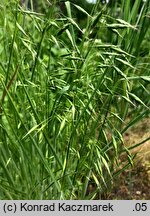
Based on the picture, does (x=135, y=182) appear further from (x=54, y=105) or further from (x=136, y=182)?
(x=54, y=105)

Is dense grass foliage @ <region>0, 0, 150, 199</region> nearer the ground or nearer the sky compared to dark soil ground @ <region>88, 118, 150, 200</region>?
nearer the sky

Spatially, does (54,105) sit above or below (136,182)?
above

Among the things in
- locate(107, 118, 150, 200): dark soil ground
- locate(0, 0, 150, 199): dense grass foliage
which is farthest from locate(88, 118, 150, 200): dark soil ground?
locate(0, 0, 150, 199): dense grass foliage

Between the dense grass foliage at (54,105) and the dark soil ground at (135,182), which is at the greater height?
the dense grass foliage at (54,105)

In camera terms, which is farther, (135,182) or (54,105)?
(135,182)

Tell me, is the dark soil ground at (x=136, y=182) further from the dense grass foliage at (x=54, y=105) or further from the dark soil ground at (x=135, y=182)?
the dense grass foliage at (x=54, y=105)

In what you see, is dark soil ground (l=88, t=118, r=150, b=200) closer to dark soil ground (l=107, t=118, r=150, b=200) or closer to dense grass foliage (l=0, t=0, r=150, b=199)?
dark soil ground (l=107, t=118, r=150, b=200)

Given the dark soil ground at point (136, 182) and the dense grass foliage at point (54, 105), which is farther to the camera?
the dark soil ground at point (136, 182)

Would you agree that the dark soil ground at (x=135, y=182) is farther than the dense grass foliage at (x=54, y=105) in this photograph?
Yes

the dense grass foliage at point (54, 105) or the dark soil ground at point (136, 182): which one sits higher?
the dense grass foliage at point (54, 105)

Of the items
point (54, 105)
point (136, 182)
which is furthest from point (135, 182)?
point (54, 105)

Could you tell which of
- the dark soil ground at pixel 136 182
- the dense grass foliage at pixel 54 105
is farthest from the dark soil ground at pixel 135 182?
the dense grass foliage at pixel 54 105
